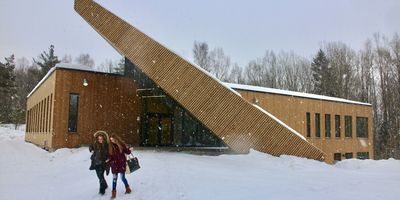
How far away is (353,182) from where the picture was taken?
10039 millimetres

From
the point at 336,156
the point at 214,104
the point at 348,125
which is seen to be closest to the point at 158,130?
the point at 214,104

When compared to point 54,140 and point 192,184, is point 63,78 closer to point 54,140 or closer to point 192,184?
point 54,140

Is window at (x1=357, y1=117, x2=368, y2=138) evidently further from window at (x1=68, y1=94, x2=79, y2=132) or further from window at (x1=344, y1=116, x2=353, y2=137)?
window at (x1=68, y1=94, x2=79, y2=132)


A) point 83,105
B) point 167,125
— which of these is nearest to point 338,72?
point 167,125

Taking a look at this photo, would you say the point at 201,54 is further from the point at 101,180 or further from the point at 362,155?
the point at 101,180

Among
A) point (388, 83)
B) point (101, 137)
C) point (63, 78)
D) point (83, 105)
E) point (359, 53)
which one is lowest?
point (101, 137)

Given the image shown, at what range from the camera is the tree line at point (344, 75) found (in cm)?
4756

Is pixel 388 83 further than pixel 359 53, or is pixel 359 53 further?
pixel 359 53

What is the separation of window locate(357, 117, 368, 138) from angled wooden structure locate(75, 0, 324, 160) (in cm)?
2032

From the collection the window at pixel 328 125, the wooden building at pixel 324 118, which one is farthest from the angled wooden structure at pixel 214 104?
the window at pixel 328 125

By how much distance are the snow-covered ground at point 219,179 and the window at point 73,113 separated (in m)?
4.09

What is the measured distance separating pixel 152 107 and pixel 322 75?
36.8 metres

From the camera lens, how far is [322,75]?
54250 millimetres

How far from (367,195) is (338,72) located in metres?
47.8
